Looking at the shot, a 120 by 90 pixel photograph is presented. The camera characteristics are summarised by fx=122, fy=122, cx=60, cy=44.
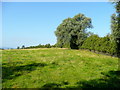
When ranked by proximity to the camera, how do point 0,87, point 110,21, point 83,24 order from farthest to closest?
point 83,24 → point 110,21 → point 0,87

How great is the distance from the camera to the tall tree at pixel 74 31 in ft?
149

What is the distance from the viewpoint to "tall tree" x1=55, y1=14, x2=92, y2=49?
45.4 m

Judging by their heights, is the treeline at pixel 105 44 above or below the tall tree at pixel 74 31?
below

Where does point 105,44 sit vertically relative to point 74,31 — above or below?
below

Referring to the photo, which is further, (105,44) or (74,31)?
(74,31)

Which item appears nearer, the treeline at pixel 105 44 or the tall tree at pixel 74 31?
the treeline at pixel 105 44

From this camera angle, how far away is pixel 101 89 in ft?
19.7

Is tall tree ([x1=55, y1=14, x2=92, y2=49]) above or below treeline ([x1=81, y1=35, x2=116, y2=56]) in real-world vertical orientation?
above

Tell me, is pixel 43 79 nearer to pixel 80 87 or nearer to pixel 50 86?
pixel 50 86

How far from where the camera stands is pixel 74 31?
45.4 meters

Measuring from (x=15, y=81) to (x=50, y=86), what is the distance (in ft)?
6.48

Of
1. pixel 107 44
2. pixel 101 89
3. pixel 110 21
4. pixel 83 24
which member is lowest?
pixel 101 89

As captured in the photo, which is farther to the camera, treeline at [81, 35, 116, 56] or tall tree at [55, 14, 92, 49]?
tall tree at [55, 14, 92, 49]

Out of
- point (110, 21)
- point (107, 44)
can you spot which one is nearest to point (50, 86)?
point (110, 21)
